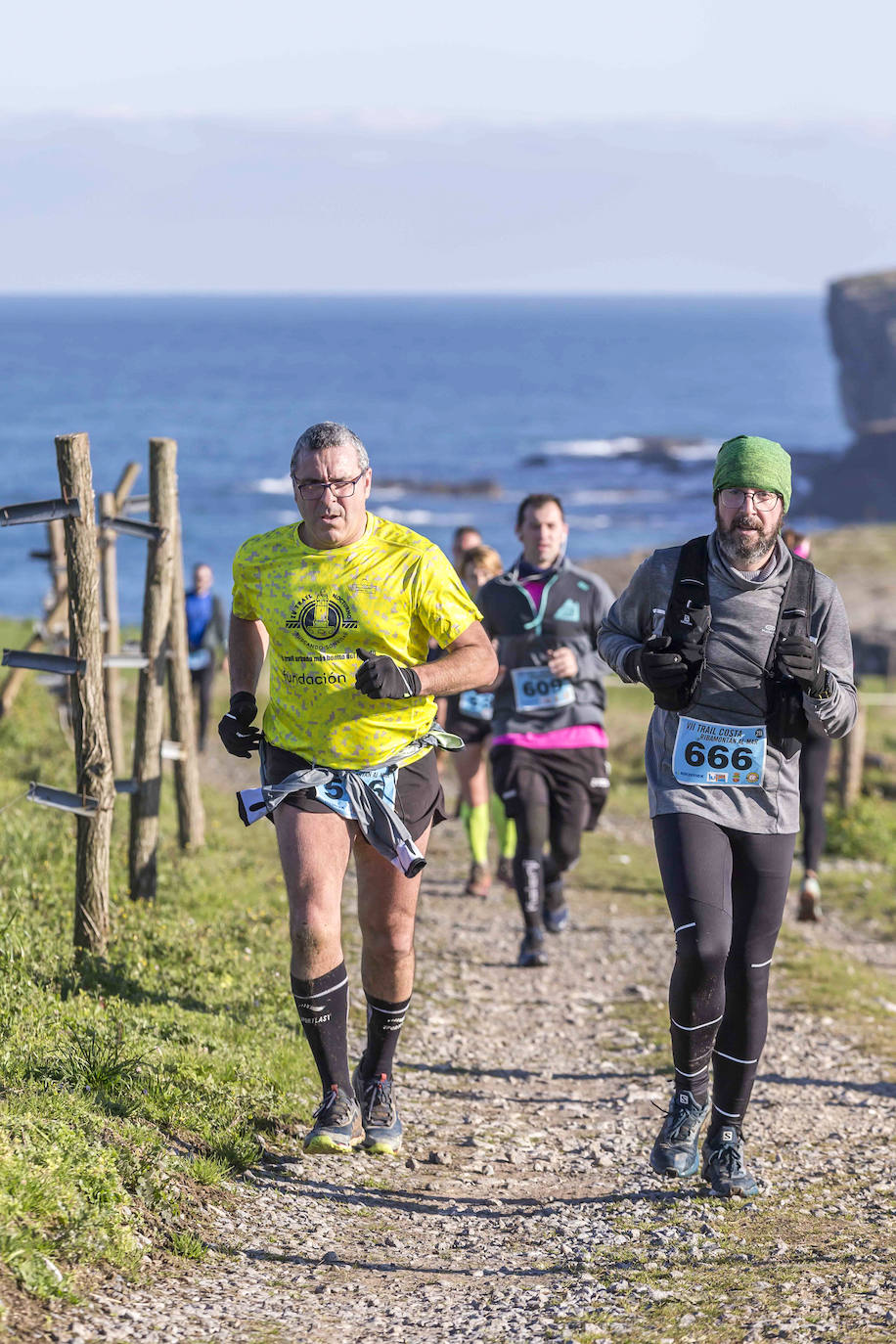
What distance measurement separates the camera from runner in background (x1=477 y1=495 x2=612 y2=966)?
9.41 m

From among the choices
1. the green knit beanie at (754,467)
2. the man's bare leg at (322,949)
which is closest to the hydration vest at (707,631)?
the green knit beanie at (754,467)

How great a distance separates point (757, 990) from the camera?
18.8 feet

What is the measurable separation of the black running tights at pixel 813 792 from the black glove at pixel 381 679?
502cm

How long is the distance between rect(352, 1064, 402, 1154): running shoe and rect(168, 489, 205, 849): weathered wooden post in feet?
14.2

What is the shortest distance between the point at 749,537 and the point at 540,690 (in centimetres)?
397

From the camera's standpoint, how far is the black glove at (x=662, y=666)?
5.41m

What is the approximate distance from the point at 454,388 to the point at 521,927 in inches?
6327

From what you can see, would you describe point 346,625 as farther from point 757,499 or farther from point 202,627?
point 202,627

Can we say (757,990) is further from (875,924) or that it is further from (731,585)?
(875,924)

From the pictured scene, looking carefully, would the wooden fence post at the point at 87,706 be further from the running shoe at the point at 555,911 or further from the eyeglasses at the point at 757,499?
the running shoe at the point at 555,911

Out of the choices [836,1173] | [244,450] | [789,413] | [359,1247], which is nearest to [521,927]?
[836,1173]

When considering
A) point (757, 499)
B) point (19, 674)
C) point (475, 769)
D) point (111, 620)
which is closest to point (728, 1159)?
point (757, 499)

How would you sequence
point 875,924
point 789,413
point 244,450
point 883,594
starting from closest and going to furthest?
point 875,924 → point 883,594 → point 244,450 → point 789,413

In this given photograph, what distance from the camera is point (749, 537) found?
5527mm
